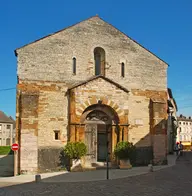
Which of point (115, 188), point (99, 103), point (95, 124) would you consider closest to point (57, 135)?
point (95, 124)

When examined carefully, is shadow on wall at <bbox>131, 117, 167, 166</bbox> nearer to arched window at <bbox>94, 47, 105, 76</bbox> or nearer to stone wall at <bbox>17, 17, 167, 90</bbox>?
stone wall at <bbox>17, 17, 167, 90</bbox>

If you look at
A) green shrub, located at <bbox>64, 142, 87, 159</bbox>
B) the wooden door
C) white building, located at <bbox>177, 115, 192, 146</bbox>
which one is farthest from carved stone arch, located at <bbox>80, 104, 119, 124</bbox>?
white building, located at <bbox>177, 115, 192, 146</bbox>

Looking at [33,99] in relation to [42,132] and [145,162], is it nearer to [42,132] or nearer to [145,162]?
[42,132]

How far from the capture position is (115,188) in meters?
11.1

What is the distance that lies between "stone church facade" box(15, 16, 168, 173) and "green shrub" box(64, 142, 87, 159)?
0.42 metres

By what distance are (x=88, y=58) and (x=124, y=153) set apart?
630 cm

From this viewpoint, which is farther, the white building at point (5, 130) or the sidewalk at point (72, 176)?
the white building at point (5, 130)

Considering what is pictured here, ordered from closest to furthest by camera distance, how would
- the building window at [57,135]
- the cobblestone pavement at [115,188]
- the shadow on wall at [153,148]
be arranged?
the cobblestone pavement at [115,188], the building window at [57,135], the shadow on wall at [153,148]

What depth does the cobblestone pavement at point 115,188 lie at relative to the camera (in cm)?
1019

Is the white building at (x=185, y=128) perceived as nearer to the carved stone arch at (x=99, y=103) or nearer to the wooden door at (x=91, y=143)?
the carved stone arch at (x=99, y=103)

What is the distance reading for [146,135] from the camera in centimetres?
1858

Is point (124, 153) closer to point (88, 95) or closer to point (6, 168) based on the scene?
point (88, 95)

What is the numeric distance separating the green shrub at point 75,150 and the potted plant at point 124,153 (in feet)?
7.25

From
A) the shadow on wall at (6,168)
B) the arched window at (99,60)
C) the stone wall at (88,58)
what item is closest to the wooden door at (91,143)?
the stone wall at (88,58)
